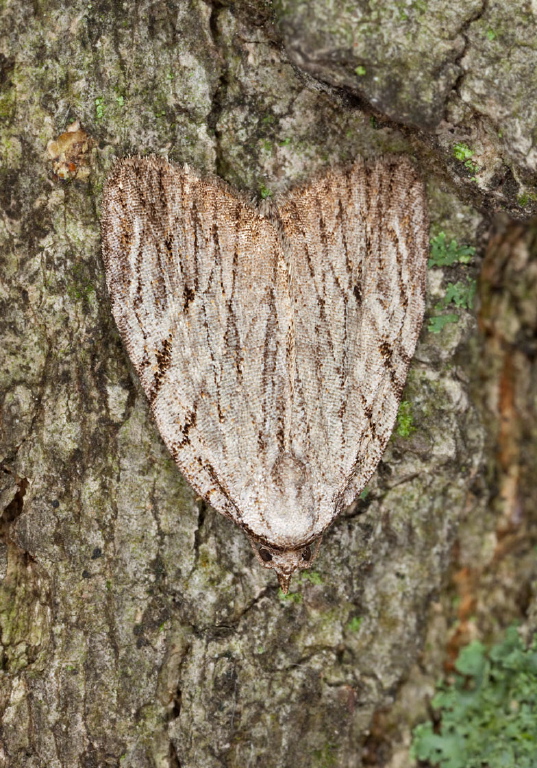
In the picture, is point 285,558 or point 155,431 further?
point 155,431

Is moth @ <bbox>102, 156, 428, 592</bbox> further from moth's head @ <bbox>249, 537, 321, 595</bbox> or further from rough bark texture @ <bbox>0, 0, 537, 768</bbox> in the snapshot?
rough bark texture @ <bbox>0, 0, 537, 768</bbox>

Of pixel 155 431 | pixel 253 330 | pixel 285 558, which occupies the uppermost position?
pixel 253 330

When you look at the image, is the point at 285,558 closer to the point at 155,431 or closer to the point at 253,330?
the point at 155,431

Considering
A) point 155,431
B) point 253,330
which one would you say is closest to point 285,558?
point 155,431

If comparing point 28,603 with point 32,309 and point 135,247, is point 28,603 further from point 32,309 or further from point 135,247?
point 135,247

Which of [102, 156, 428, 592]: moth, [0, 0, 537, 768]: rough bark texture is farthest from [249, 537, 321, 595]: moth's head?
[0, 0, 537, 768]: rough bark texture

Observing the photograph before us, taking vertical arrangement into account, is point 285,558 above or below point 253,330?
below
